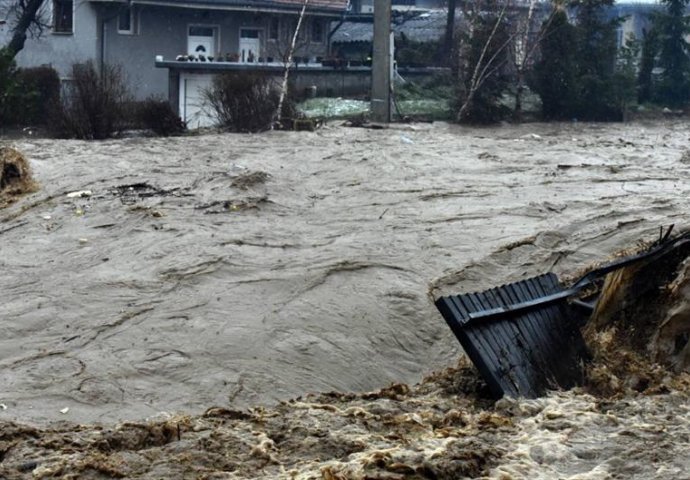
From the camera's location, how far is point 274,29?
1467 inches

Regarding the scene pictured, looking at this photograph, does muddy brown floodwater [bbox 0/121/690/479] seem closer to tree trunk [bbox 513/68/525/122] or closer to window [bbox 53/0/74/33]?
tree trunk [bbox 513/68/525/122]

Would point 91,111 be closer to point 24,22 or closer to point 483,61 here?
point 24,22

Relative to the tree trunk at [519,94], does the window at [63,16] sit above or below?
above

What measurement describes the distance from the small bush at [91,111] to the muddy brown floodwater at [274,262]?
10.8 feet

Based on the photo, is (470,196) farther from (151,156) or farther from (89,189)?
(151,156)

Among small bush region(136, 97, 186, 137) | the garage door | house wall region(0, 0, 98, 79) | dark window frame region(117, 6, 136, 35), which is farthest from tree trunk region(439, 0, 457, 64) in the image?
small bush region(136, 97, 186, 137)

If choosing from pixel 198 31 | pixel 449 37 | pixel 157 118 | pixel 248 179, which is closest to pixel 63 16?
pixel 198 31

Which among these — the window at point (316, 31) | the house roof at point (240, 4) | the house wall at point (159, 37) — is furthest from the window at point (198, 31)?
the window at point (316, 31)

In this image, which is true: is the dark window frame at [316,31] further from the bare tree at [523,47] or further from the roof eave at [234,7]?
the bare tree at [523,47]

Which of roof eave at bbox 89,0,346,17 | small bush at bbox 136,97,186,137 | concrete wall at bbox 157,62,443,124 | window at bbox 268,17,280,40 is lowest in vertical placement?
small bush at bbox 136,97,186,137

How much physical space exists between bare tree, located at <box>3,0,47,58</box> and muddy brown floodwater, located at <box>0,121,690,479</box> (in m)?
12.3

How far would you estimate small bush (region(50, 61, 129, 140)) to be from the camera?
79.4 feet

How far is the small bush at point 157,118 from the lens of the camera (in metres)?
25.3

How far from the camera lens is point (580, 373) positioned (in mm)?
8320
